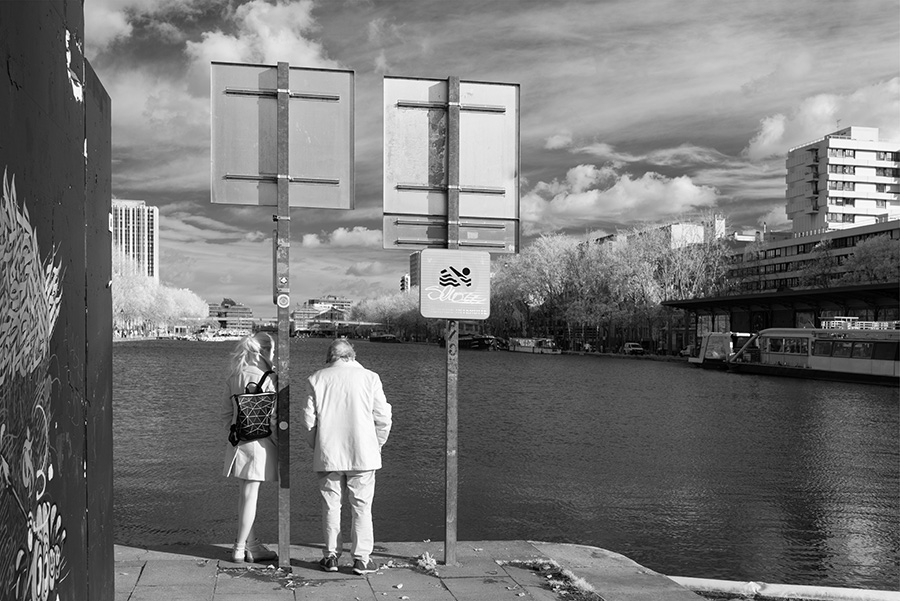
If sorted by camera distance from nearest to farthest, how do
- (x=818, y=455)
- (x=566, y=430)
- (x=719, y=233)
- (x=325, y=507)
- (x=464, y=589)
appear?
(x=464, y=589)
(x=325, y=507)
(x=818, y=455)
(x=566, y=430)
(x=719, y=233)

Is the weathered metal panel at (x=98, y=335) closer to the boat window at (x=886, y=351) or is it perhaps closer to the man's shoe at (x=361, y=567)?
the man's shoe at (x=361, y=567)

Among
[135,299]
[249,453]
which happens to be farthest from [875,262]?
[135,299]

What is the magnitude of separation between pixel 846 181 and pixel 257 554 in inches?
5217

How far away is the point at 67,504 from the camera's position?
9.21ft

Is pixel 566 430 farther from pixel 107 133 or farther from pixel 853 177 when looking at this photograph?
pixel 853 177

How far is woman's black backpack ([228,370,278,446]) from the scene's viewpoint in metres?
6.83

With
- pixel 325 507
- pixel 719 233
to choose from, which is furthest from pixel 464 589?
pixel 719 233

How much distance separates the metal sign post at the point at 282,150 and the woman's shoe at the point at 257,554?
355 millimetres

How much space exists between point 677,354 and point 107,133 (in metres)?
90.1

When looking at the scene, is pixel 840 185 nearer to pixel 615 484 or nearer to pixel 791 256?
pixel 791 256

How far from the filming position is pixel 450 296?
23.3ft

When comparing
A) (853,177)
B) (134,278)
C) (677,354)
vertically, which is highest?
(853,177)

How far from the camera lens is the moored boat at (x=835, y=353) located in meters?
48.3

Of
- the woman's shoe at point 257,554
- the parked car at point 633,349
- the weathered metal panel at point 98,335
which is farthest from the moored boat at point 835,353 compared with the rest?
the weathered metal panel at point 98,335
